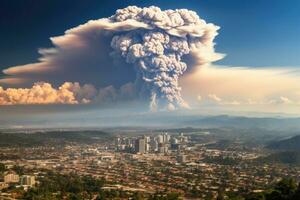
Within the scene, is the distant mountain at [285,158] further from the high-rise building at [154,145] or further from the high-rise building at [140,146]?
the high-rise building at [154,145]

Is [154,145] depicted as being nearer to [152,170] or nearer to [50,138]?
[50,138]

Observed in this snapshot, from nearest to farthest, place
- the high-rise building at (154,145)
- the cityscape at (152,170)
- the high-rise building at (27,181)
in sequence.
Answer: the cityscape at (152,170) → the high-rise building at (27,181) → the high-rise building at (154,145)

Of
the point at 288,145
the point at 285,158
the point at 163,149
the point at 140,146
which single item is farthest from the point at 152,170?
the point at 288,145

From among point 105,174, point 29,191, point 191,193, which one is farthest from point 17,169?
point 191,193

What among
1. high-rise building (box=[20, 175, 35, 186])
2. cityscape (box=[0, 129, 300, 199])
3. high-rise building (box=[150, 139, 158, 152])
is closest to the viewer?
cityscape (box=[0, 129, 300, 199])

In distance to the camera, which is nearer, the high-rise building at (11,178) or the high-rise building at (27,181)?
the high-rise building at (27,181)

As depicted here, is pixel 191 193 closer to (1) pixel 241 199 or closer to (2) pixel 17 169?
(1) pixel 241 199

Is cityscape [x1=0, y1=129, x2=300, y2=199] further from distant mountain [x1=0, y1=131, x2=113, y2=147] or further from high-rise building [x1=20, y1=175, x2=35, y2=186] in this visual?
distant mountain [x1=0, y1=131, x2=113, y2=147]

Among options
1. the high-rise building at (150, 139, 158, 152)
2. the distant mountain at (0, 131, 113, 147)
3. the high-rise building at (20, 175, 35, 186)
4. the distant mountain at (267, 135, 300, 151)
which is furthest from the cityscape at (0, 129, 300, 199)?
the distant mountain at (0, 131, 113, 147)

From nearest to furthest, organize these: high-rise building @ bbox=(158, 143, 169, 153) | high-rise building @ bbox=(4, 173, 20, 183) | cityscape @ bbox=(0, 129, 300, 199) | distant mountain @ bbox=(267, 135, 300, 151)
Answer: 1. cityscape @ bbox=(0, 129, 300, 199)
2. high-rise building @ bbox=(4, 173, 20, 183)
3. high-rise building @ bbox=(158, 143, 169, 153)
4. distant mountain @ bbox=(267, 135, 300, 151)

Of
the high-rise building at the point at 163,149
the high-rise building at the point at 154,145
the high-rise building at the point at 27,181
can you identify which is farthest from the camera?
the high-rise building at the point at 154,145

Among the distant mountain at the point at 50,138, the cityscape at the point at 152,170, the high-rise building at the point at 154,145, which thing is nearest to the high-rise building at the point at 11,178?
the cityscape at the point at 152,170
